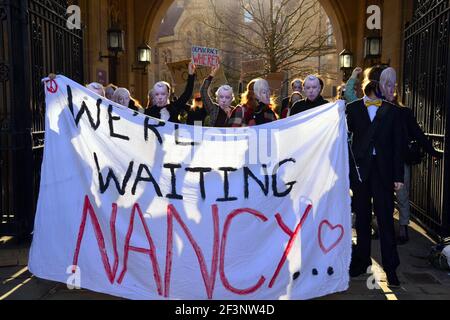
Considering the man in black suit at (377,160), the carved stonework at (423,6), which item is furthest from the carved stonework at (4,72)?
the carved stonework at (423,6)

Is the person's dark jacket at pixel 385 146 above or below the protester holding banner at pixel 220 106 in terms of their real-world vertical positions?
below

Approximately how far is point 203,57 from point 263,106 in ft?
3.44

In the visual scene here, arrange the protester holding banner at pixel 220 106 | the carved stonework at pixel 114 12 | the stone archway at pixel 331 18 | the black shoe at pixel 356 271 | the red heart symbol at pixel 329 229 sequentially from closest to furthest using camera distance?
the red heart symbol at pixel 329 229 → the black shoe at pixel 356 271 → the protester holding banner at pixel 220 106 → the carved stonework at pixel 114 12 → the stone archway at pixel 331 18

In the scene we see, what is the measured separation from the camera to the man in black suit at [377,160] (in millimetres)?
4062

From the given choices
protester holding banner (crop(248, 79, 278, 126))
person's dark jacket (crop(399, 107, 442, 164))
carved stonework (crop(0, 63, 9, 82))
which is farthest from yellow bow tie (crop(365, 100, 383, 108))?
carved stonework (crop(0, 63, 9, 82))

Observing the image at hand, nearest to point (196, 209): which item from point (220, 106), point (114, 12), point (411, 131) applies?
point (220, 106)

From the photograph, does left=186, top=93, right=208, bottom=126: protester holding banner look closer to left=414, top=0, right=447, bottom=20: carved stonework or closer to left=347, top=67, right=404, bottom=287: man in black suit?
left=347, top=67, right=404, bottom=287: man in black suit

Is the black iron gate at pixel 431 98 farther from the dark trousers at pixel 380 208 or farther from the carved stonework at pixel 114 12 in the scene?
the carved stonework at pixel 114 12

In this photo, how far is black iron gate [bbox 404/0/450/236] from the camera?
5.44m

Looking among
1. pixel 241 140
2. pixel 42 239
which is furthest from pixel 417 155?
pixel 42 239

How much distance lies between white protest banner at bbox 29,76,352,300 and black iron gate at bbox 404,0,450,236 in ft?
7.45

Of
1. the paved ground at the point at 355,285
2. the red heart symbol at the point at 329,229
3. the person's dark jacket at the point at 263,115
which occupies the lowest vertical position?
the paved ground at the point at 355,285

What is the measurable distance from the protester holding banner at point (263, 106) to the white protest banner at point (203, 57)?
824 mm

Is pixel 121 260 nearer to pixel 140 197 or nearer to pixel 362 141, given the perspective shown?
pixel 140 197
